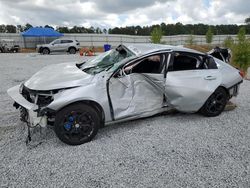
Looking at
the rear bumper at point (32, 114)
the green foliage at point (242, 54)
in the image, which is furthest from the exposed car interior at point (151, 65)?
the green foliage at point (242, 54)

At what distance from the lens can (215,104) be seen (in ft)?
13.2

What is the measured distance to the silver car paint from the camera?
2.92 m

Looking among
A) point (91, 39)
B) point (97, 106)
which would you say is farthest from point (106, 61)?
point (91, 39)

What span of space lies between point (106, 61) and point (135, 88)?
857 mm

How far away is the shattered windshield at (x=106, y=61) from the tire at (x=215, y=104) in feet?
5.87

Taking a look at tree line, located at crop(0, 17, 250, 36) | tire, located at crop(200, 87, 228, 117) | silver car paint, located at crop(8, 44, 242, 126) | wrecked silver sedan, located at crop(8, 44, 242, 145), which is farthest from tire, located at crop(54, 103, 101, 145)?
tree line, located at crop(0, 17, 250, 36)

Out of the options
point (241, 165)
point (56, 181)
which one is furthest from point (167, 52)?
point (56, 181)

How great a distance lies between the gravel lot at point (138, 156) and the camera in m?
2.35

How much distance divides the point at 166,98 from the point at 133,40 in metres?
30.2

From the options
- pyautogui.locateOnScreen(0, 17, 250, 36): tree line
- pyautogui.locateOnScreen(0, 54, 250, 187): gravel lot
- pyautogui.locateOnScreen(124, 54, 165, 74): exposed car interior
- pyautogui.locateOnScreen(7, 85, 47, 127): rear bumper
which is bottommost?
pyautogui.locateOnScreen(0, 54, 250, 187): gravel lot

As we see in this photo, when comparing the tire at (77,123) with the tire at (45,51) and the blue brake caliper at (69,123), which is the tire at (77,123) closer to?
the blue brake caliper at (69,123)

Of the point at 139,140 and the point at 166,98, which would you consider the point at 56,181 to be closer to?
the point at 139,140

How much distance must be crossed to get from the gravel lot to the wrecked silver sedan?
0.93 feet

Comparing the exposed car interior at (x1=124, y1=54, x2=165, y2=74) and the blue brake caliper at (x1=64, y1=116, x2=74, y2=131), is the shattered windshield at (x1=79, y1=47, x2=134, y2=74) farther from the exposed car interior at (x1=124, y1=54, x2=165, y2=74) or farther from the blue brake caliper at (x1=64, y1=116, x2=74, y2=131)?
the blue brake caliper at (x1=64, y1=116, x2=74, y2=131)
